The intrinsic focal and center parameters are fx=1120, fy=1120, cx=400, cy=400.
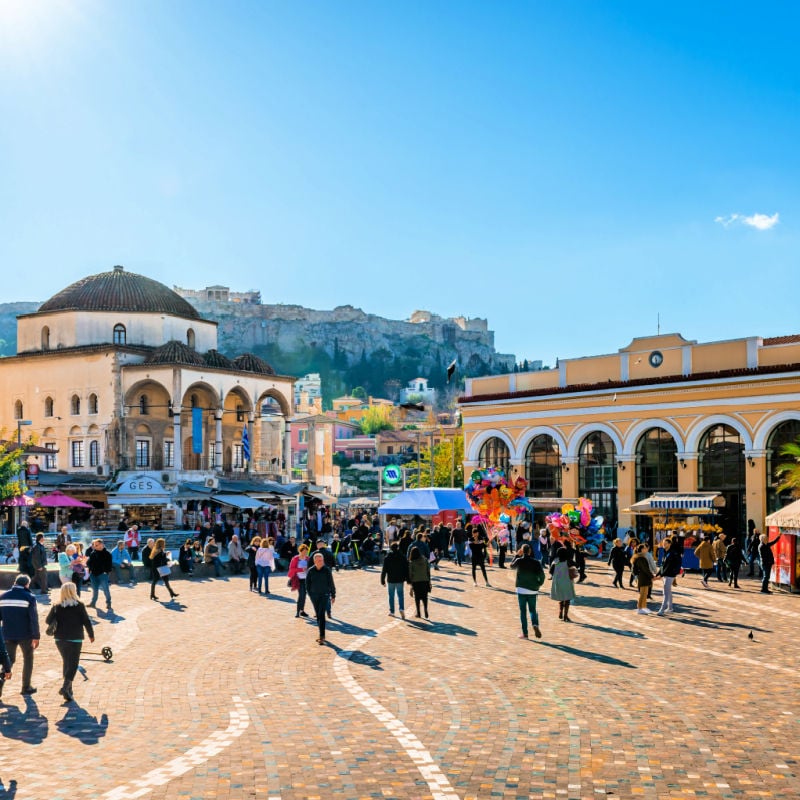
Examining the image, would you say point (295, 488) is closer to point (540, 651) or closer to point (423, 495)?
point (423, 495)

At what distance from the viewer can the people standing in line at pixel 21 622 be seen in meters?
12.7

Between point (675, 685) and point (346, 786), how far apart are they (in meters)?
5.73

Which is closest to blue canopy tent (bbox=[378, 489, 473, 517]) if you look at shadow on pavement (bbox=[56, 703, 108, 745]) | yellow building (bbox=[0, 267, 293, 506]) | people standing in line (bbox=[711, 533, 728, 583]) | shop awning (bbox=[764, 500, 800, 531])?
people standing in line (bbox=[711, 533, 728, 583])

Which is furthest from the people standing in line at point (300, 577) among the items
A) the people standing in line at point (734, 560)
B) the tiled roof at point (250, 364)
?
the tiled roof at point (250, 364)

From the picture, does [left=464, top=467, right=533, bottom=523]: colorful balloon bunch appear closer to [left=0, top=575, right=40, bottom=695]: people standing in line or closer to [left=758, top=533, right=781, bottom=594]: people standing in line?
[left=758, top=533, right=781, bottom=594]: people standing in line

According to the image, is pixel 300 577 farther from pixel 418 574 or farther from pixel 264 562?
pixel 264 562

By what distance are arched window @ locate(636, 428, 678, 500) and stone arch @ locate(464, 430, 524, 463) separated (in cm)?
587

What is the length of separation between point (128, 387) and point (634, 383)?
29.6m

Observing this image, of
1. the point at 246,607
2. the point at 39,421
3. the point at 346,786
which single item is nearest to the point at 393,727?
the point at 346,786

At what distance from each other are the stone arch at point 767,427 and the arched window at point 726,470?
2.48 ft

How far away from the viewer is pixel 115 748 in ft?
33.9

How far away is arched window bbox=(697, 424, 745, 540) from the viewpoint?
122ft

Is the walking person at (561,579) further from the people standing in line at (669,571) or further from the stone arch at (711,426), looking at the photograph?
the stone arch at (711,426)

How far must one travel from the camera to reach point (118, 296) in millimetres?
63219
